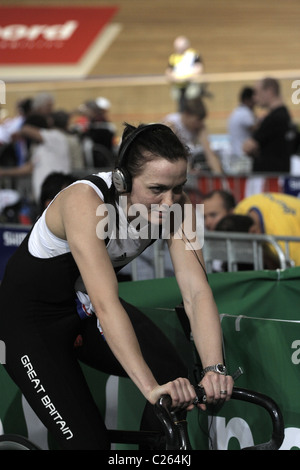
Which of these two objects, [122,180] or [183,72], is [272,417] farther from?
[183,72]

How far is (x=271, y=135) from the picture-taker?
28.2ft

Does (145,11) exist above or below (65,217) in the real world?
above

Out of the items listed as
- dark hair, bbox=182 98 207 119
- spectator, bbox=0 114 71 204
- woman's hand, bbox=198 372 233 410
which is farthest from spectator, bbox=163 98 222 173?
woman's hand, bbox=198 372 233 410

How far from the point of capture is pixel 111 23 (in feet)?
82.3

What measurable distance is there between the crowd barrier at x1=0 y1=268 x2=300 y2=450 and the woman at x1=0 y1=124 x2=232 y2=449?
0.86 feet

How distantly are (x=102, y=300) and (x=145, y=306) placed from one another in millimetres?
1043

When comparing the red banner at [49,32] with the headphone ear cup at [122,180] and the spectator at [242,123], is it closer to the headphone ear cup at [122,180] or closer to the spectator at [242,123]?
the spectator at [242,123]

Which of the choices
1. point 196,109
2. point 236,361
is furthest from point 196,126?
point 236,361

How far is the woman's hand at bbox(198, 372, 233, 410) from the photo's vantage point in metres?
2.24

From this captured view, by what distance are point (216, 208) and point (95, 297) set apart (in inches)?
137

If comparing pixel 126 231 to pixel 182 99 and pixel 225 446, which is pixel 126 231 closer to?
pixel 225 446

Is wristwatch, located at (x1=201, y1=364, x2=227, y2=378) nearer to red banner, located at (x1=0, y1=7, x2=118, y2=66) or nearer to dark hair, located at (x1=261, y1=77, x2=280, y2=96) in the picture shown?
dark hair, located at (x1=261, y1=77, x2=280, y2=96)

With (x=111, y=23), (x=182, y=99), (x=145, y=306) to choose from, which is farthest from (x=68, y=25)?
(x=145, y=306)

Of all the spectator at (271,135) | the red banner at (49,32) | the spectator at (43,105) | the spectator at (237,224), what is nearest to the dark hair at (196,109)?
the spectator at (271,135)
